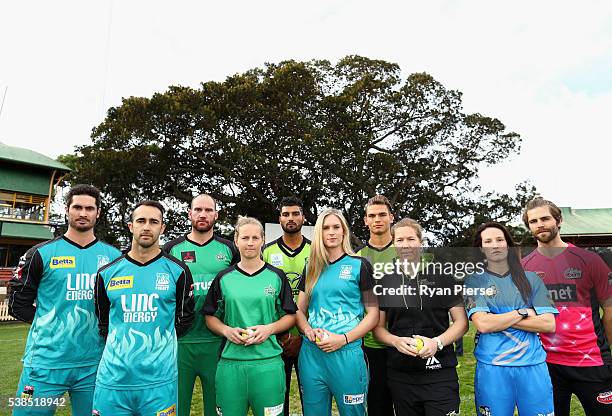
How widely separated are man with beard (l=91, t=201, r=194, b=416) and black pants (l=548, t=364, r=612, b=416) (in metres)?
3.56

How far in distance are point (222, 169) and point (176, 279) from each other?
2077 centimetres

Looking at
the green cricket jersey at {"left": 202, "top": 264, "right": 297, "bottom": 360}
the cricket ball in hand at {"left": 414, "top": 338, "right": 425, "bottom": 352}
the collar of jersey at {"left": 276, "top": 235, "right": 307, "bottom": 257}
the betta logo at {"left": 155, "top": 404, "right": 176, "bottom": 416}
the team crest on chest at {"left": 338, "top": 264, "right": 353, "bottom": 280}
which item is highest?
the collar of jersey at {"left": 276, "top": 235, "right": 307, "bottom": 257}

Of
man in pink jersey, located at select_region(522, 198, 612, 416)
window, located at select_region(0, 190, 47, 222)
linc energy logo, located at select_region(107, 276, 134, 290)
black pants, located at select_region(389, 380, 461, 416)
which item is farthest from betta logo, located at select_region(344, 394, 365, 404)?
window, located at select_region(0, 190, 47, 222)

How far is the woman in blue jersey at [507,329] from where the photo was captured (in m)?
3.44

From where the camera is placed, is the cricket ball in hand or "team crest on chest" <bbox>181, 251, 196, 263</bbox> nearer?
the cricket ball in hand

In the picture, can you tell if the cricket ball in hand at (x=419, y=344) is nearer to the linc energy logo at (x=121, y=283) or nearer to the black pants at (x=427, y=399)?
the black pants at (x=427, y=399)

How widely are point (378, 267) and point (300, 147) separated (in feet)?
63.4

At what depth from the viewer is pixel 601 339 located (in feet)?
13.5

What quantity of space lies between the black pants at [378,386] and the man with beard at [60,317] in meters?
2.65

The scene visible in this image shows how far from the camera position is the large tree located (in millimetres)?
23375

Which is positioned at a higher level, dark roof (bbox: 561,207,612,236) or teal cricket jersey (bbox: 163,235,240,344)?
dark roof (bbox: 561,207,612,236)

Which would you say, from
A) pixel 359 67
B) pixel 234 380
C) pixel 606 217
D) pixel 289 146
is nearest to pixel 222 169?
pixel 289 146

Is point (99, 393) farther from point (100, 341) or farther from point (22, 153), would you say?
point (22, 153)

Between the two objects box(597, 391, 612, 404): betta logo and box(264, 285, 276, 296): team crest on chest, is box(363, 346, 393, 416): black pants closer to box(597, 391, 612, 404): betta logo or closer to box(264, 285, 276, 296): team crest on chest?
box(264, 285, 276, 296): team crest on chest
